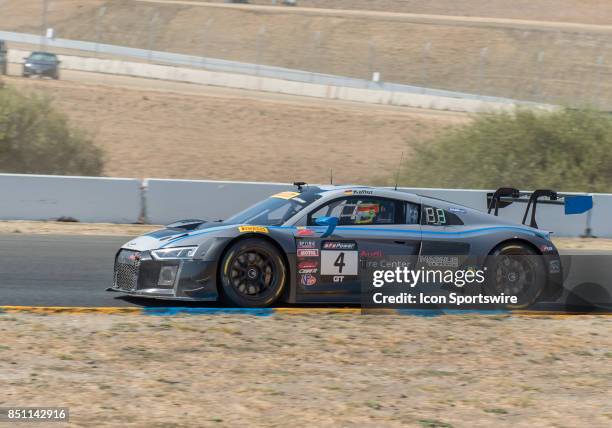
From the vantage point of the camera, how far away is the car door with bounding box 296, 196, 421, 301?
9.17m

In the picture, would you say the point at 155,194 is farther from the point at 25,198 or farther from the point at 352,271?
the point at 352,271

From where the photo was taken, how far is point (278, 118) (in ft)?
110

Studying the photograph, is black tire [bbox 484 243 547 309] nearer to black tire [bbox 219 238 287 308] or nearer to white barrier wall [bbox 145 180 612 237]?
black tire [bbox 219 238 287 308]

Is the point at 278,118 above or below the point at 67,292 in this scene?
above

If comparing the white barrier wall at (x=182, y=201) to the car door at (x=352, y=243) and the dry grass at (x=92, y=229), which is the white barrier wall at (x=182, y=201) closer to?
the dry grass at (x=92, y=229)

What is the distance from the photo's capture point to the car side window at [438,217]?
31.6 ft

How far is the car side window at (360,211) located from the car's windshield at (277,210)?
0.19 meters

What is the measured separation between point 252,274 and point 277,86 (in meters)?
33.4

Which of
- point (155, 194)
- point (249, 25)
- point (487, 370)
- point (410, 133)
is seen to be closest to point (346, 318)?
point (487, 370)

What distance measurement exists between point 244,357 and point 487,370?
194cm

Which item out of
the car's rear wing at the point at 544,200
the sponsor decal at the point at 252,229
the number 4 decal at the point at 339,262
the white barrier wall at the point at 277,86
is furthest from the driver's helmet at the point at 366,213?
the white barrier wall at the point at 277,86

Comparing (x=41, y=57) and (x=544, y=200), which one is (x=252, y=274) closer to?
(x=544, y=200)

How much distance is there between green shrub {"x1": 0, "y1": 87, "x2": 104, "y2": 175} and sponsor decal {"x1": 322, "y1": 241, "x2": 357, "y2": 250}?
14.1 meters

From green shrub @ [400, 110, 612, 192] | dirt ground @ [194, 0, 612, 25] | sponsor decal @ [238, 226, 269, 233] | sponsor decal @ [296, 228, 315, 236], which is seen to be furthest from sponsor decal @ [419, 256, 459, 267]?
dirt ground @ [194, 0, 612, 25]
